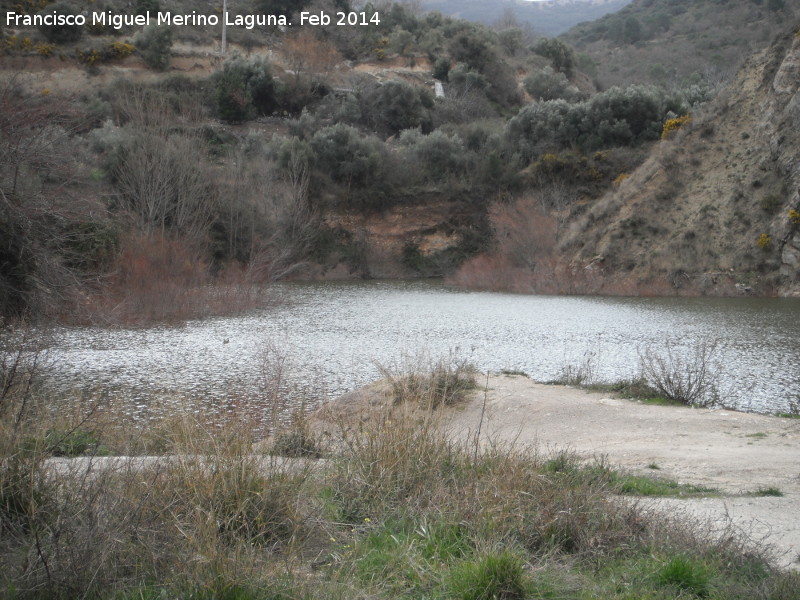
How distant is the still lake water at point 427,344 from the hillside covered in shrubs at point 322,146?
3.40m

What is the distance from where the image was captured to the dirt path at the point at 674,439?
5.62m

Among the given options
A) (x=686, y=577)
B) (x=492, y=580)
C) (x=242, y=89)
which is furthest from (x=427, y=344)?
(x=242, y=89)

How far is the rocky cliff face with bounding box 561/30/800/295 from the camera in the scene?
29.7 metres

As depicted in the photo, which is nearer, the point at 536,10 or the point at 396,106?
the point at 396,106

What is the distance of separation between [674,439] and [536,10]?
173 m

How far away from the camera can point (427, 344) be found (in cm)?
1672

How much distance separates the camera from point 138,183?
32594 millimetres

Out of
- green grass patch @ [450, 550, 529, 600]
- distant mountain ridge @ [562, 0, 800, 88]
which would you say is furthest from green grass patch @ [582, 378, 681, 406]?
distant mountain ridge @ [562, 0, 800, 88]

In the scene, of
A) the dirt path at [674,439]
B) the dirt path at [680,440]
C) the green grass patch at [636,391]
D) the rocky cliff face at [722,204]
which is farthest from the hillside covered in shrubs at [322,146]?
the green grass patch at [636,391]

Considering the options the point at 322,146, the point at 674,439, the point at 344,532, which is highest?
the point at 322,146

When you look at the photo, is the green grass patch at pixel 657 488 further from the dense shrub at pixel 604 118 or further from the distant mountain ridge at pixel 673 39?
the distant mountain ridge at pixel 673 39

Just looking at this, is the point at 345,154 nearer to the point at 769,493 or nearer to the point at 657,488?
the point at 657,488

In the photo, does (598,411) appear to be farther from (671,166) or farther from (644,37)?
(644,37)

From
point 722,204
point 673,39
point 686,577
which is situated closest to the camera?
point 686,577
